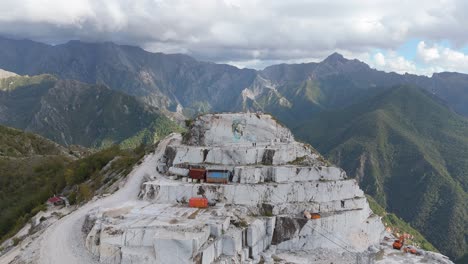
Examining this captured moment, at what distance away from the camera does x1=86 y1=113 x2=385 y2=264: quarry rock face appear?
3394 centimetres

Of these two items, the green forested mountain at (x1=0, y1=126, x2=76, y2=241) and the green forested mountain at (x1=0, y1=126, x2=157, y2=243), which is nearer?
the green forested mountain at (x1=0, y1=126, x2=157, y2=243)

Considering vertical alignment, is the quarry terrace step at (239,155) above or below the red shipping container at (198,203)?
above

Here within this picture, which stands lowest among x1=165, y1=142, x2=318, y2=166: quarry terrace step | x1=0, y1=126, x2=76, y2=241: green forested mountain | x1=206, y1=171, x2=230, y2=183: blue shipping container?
x1=0, y1=126, x2=76, y2=241: green forested mountain

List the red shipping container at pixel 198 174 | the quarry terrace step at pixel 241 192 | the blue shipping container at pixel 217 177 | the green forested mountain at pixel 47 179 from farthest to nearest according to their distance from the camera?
the green forested mountain at pixel 47 179 → the red shipping container at pixel 198 174 → the blue shipping container at pixel 217 177 → the quarry terrace step at pixel 241 192

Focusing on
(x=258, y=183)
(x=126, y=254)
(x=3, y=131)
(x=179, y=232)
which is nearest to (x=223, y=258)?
(x=179, y=232)

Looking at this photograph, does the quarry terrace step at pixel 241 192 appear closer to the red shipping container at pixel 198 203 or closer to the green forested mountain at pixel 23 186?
the red shipping container at pixel 198 203

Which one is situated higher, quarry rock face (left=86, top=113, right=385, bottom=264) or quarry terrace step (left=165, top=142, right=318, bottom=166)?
quarry terrace step (left=165, top=142, right=318, bottom=166)

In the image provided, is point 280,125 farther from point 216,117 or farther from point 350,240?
point 350,240

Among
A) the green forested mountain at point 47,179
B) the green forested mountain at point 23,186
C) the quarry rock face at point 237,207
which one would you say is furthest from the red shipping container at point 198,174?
the green forested mountain at point 23,186

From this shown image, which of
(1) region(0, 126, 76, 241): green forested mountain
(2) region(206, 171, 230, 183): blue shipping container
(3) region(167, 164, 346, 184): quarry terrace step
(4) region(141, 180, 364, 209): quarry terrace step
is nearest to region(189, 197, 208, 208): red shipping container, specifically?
(4) region(141, 180, 364, 209): quarry terrace step

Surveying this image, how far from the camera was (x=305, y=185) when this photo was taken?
46500 mm

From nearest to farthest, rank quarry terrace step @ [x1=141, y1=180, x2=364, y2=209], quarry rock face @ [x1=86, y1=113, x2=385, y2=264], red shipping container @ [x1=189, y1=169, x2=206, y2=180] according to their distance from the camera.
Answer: quarry rock face @ [x1=86, y1=113, x2=385, y2=264]
quarry terrace step @ [x1=141, y1=180, x2=364, y2=209]
red shipping container @ [x1=189, y1=169, x2=206, y2=180]

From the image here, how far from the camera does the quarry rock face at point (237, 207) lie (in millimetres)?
33938

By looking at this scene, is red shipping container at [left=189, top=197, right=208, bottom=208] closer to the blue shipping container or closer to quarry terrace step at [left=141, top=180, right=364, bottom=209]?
quarry terrace step at [left=141, top=180, right=364, bottom=209]
